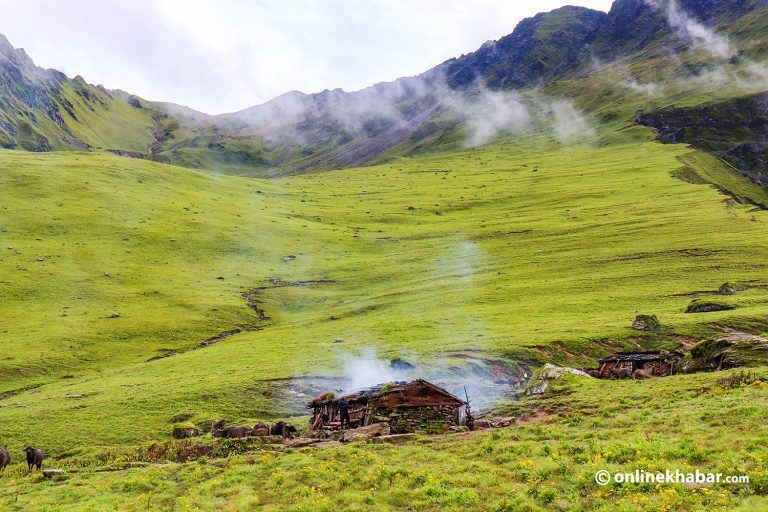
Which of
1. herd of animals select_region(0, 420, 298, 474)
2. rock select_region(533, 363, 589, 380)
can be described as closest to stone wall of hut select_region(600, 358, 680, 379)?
rock select_region(533, 363, 589, 380)

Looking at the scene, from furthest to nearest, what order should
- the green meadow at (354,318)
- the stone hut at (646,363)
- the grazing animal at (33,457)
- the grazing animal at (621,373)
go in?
the grazing animal at (621,373), the stone hut at (646,363), the grazing animal at (33,457), the green meadow at (354,318)

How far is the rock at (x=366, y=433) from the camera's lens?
33562mm

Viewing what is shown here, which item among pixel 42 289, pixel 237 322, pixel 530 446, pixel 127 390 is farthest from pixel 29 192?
pixel 530 446

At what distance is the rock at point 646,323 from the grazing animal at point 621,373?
14796 millimetres

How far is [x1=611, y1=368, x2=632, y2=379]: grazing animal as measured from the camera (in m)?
46.9

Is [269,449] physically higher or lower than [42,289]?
lower

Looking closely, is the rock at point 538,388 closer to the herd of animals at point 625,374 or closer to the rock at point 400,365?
the herd of animals at point 625,374

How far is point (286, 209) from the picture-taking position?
160375 millimetres

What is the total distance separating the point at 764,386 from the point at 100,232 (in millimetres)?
112991

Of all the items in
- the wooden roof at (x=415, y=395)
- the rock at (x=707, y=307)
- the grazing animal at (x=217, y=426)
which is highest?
the wooden roof at (x=415, y=395)

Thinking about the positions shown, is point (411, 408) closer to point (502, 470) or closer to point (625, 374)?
point (502, 470)

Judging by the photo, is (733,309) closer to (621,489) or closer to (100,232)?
(621,489)

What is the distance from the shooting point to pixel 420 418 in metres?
36.3

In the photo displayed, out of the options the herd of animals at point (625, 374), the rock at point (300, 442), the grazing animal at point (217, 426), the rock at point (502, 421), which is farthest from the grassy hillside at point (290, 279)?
the rock at point (502, 421)
